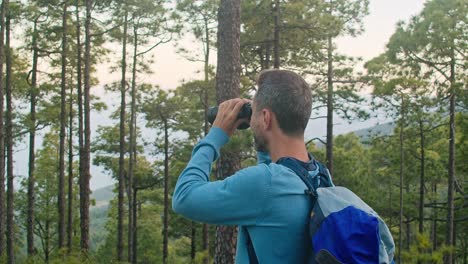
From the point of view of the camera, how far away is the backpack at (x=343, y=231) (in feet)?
5.31

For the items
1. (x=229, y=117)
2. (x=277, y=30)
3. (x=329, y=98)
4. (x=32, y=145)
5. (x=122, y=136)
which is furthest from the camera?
(x=32, y=145)

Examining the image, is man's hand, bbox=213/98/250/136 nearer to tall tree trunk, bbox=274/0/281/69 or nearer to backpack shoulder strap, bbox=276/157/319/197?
backpack shoulder strap, bbox=276/157/319/197

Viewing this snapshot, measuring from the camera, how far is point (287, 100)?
1.89m

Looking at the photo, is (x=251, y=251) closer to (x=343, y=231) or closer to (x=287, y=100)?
(x=343, y=231)

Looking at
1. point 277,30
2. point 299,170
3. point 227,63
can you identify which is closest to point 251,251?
point 299,170

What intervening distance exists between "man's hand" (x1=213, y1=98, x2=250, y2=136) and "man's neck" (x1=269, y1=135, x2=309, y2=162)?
0.22 meters

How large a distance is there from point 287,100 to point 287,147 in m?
0.18

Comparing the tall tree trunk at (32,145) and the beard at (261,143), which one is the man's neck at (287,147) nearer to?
the beard at (261,143)

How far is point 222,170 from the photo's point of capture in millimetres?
7559

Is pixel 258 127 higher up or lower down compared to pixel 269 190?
higher up

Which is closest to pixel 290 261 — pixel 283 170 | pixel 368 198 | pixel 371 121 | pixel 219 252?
pixel 283 170

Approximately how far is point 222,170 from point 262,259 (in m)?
5.73

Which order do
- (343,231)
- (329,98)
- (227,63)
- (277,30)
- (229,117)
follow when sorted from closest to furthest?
(343,231), (229,117), (227,63), (277,30), (329,98)

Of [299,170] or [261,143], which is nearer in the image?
[299,170]
